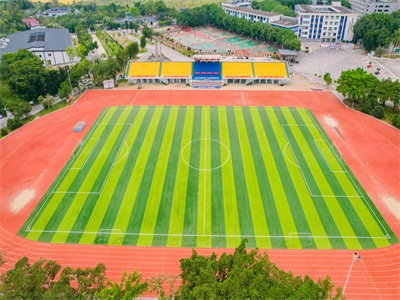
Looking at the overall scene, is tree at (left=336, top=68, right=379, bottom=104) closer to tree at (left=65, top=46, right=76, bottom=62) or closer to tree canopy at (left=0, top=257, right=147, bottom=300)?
tree canopy at (left=0, top=257, right=147, bottom=300)

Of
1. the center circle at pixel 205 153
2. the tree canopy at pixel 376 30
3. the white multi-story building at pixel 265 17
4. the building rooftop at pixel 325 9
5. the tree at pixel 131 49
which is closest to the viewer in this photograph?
the center circle at pixel 205 153

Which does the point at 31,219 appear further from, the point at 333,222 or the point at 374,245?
the point at 374,245

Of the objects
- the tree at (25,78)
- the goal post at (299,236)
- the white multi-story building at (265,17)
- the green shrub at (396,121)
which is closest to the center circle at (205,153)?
the goal post at (299,236)

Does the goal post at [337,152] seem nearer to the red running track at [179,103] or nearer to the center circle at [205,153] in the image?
the red running track at [179,103]

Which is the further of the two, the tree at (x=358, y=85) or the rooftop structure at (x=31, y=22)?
the rooftop structure at (x=31, y=22)

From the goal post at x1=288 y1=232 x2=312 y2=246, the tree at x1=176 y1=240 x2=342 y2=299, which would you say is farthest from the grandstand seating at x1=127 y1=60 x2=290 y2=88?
the tree at x1=176 y1=240 x2=342 y2=299

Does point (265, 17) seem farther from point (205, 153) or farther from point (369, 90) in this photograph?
point (205, 153)
